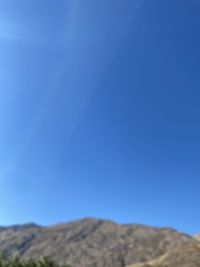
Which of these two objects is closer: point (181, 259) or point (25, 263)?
point (25, 263)

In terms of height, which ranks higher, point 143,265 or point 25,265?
point 143,265

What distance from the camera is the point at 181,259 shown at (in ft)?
504

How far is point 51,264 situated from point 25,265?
6171 mm

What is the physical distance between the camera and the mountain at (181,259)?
483 ft

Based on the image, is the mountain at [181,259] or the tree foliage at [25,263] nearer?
the tree foliage at [25,263]

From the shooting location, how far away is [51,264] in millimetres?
92250

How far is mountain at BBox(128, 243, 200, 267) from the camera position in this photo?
147 metres

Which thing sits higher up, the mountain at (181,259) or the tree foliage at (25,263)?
the mountain at (181,259)

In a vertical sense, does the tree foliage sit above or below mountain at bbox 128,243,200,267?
below

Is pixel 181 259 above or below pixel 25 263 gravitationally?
above

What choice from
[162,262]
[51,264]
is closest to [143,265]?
[162,262]

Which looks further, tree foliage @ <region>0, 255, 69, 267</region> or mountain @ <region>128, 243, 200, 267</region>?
mountain @ <region>128, 243, 200, 267</region>

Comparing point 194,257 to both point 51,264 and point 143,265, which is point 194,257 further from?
point 51,264

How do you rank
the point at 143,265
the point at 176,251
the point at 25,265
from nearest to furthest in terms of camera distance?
the point at 25,265 → the point at 143,265 → the point at 176,251
